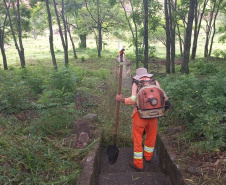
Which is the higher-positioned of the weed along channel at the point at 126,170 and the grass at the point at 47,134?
the grass at the point at 47,134

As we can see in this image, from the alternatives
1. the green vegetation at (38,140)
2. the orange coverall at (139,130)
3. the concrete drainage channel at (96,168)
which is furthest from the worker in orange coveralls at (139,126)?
the green vegetation at (38,140)

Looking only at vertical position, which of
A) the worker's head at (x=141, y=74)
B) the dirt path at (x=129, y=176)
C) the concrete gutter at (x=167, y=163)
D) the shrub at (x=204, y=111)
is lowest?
the dirt path at (x=129, y=176)

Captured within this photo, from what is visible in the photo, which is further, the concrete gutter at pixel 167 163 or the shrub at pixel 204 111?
the shrub at pixel 204 111

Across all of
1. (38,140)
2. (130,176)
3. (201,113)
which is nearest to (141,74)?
(201,113)

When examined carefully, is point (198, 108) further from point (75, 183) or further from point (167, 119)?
point (75, 183)

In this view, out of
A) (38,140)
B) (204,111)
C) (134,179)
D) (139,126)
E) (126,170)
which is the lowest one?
(126,170)

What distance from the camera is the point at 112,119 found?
6465 mm

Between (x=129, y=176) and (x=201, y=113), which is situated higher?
(x=201, y=113)

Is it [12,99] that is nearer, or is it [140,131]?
[140,131]

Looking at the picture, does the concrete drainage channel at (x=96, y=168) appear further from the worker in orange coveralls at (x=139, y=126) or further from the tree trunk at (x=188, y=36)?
the tree trunk at (x=188, y=36)

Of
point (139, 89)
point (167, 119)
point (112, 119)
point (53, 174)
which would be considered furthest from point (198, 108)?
point (53, 174)

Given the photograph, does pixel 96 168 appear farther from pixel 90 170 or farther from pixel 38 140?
pixel 38 140

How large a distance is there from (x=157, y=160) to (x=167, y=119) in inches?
50.5

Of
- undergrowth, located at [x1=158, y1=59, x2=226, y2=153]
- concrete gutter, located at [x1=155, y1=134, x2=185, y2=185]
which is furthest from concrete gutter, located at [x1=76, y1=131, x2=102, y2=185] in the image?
undergrowth, located at [x1=158, y1=59, x2=226, y2=153]
